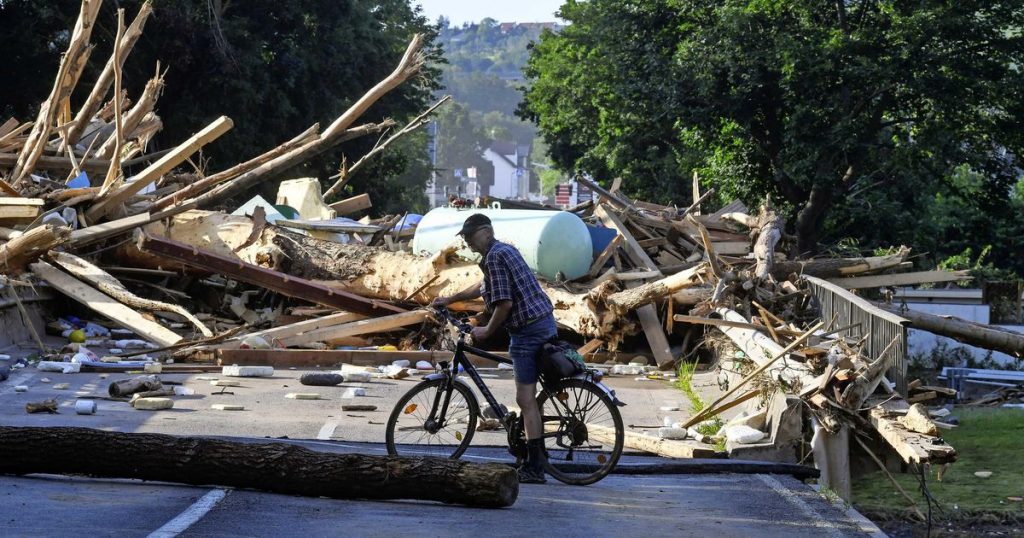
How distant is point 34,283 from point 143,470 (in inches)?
A: 403

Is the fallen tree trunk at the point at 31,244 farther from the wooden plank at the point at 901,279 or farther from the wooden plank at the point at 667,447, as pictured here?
the wooden plank at the point at 901,279

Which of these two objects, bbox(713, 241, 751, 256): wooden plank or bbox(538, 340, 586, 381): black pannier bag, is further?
bbox(713, 241, 751, 256): wooden plank

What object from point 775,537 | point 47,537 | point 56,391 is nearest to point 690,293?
point 56,391

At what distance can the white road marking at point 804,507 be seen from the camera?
7.01m

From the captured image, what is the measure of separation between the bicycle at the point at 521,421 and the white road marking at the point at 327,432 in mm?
1517

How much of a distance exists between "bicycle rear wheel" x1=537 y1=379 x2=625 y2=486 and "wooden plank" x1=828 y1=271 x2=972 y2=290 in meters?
11.1

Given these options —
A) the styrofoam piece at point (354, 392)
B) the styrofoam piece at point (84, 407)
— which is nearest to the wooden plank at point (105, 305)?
the styrofoam piece at point (354, 392)

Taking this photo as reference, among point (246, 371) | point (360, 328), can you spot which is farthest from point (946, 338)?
point (246, 371)

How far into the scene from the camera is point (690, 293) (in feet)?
51.1

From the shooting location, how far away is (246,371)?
1378cm

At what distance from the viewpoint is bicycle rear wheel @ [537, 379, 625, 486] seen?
8.23 metres

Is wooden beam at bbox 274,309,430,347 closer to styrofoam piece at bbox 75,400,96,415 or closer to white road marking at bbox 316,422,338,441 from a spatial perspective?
styrofoam piece at bbox 75,400,96,415

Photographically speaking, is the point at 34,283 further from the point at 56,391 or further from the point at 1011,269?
the point at 1011,269

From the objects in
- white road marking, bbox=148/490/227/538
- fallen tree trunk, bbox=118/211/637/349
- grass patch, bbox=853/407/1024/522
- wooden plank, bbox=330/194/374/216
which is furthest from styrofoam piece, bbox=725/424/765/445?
wooden plank, bbox=330/194/374/216
